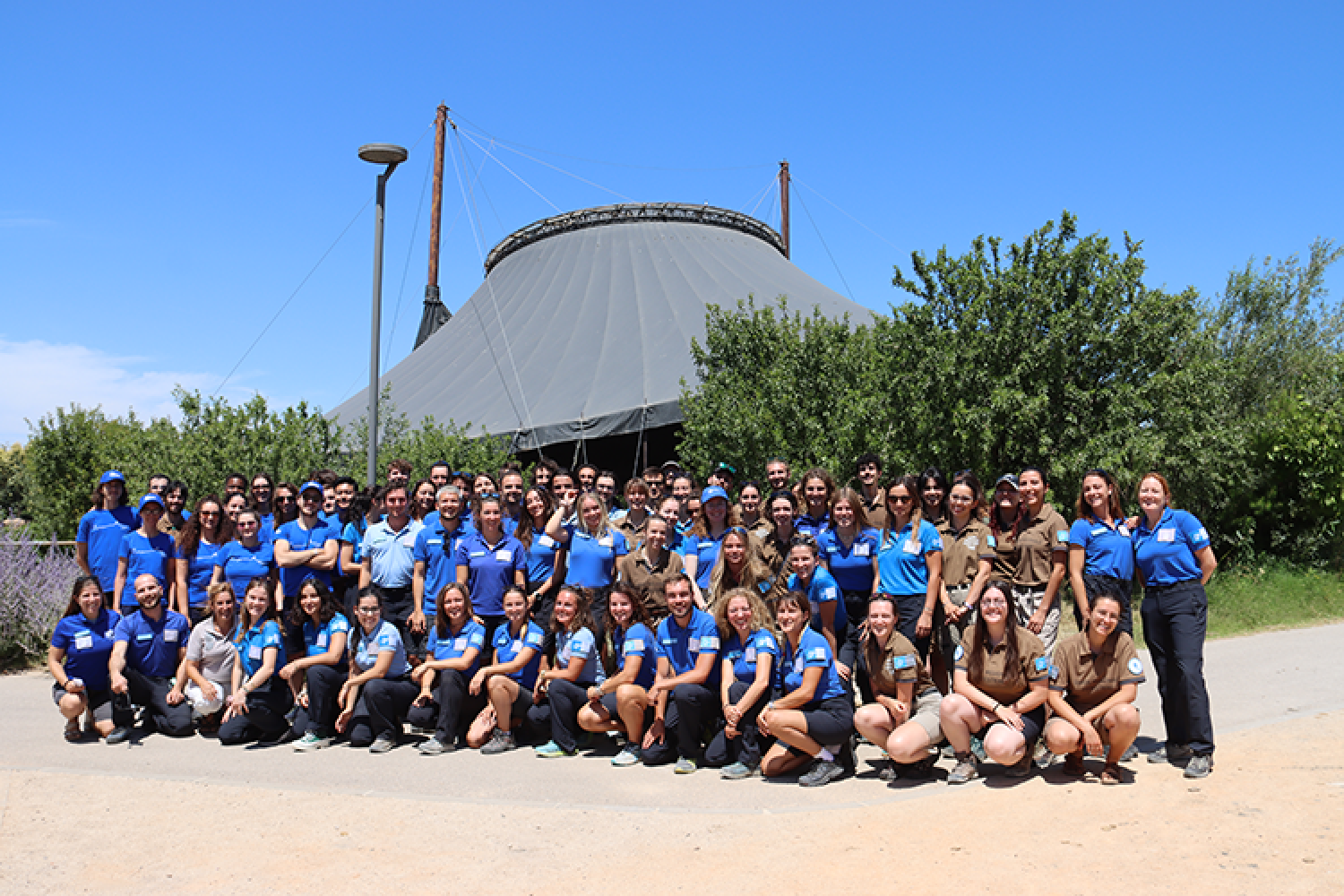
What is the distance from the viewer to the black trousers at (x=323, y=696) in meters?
6.25

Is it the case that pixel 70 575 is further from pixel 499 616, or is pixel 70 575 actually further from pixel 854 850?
pixel 854 850

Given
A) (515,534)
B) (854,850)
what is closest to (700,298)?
(515,534)

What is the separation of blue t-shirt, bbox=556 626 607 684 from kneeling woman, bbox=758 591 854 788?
3.92ft

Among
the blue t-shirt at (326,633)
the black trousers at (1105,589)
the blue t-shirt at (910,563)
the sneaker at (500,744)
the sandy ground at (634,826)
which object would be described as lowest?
the sandy ground at (634,826)

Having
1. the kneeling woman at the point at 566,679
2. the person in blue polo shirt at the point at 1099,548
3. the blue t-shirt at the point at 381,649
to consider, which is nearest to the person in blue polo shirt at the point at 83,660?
the blue t-shirt at the point at 381,649

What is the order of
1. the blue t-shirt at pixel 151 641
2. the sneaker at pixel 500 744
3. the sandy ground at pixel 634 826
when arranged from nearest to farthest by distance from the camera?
1. the sandy ground at pixel 634 826
2. the sneaker at pixel 500 744
3. the blue t-shirt at pixel 151 641

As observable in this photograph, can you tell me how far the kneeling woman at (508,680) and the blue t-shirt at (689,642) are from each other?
2.76 feet

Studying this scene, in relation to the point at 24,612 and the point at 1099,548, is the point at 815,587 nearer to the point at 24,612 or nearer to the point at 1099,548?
the point at 1099,548

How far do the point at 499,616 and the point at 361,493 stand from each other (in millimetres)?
1966

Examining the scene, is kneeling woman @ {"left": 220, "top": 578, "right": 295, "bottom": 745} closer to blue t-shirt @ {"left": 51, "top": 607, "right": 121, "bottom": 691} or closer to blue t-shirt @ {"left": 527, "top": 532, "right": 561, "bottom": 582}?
blue t-shirt @ {"left": 51, "top": 607, "right": 121, "bottom": 691}

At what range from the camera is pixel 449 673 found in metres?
6.09

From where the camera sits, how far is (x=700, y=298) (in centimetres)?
2131

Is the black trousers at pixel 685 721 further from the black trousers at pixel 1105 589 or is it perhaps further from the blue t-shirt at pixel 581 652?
the black trousers at pixel 1105 589

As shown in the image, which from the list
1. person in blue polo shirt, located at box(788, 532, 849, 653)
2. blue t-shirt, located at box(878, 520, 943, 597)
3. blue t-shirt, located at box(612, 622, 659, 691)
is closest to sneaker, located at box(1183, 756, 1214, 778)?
blue t-shirt, located at box(878, 520, 943, 597)
